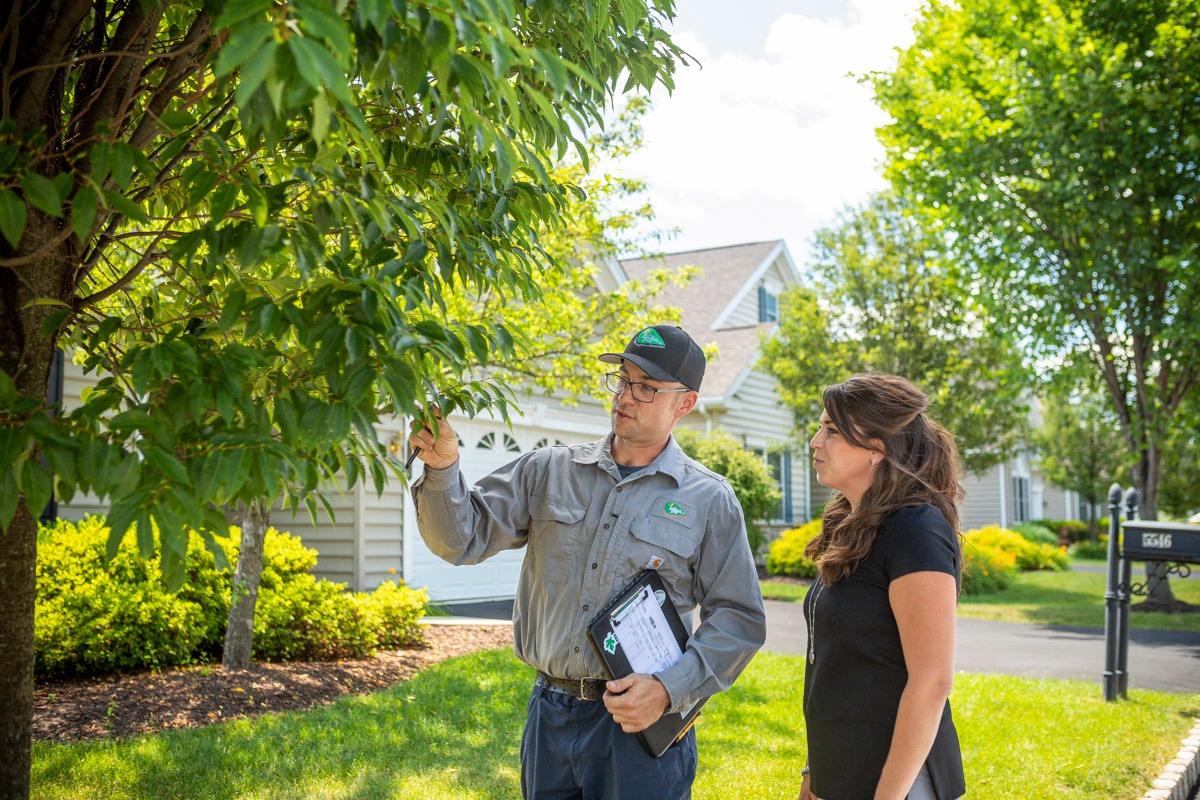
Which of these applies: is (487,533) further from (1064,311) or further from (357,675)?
(1064,311)

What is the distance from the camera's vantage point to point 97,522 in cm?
768

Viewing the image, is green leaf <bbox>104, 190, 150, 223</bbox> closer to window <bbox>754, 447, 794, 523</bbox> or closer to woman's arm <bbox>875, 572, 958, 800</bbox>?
woman's arm <bbox>875, 572, 958, 800</bbox>

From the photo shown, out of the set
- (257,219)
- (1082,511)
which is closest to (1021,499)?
(1082,511)

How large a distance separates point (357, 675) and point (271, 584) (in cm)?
136

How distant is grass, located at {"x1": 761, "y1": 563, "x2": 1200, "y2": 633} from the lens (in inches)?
563

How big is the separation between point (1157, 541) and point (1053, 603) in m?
9.43

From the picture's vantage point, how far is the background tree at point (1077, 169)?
14.2 metres

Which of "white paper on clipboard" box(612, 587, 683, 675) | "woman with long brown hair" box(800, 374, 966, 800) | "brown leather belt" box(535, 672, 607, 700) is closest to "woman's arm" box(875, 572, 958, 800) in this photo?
"woman with long brown hair" box(800, 374, 966, 800)

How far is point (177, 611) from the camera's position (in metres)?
7.24

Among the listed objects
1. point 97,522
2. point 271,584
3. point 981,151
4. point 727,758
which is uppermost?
point 981,151

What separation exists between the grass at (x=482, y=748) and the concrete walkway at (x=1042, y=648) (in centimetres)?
161

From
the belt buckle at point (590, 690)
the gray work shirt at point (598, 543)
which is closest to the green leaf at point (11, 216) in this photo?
the gray work shirt at point (598, 543)

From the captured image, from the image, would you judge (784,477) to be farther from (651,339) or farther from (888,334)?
(651,339)

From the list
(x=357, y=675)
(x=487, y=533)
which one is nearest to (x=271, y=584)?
(x=357, y=675)
